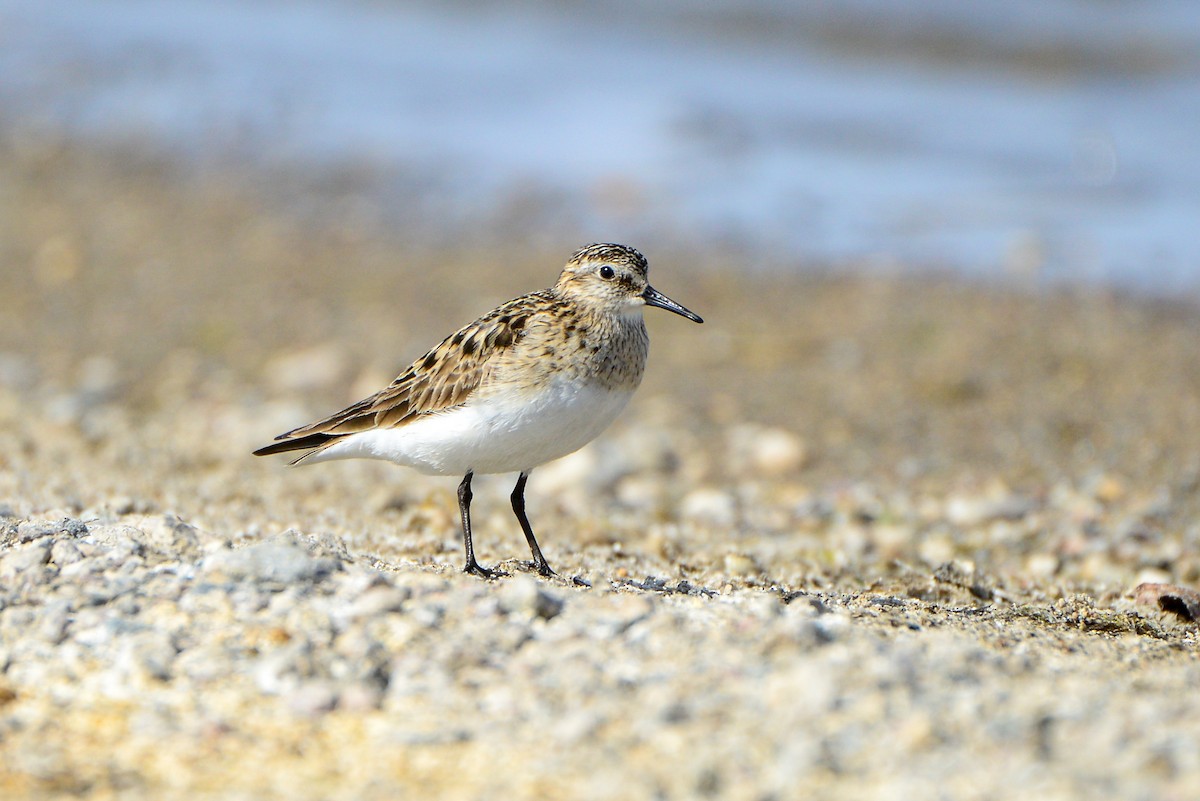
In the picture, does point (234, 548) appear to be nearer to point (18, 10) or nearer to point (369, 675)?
point (369, 675)

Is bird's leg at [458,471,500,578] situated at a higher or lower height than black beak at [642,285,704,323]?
lower

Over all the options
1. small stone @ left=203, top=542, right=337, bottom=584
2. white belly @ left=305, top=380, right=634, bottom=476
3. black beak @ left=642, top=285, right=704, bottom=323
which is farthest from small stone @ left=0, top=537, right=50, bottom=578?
black beak @ left=642, top=285, right=704, bottom=323

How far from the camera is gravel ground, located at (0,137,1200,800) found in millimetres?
3518

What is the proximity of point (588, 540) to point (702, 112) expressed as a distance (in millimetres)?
10164

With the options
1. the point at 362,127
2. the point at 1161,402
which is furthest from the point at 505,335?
the point at 362,127

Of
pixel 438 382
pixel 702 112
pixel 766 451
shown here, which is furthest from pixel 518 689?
pixel 702 112

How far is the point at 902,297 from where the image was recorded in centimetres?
1058

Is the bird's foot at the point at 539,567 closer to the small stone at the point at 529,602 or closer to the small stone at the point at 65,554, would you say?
the small stone at the point at 529,602

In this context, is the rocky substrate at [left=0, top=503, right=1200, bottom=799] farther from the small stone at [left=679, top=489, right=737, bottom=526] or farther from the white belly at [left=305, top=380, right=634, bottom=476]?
the small stone at [left=679, top=489, right=737, bottom=526]

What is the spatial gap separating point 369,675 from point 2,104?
46.7 ft

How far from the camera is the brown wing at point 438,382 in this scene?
17.7 feet

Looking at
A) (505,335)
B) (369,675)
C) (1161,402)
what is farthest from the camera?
(1161,402)

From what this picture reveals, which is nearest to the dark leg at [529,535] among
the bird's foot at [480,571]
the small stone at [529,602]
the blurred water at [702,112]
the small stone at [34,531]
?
the bird's foot at [480,571]

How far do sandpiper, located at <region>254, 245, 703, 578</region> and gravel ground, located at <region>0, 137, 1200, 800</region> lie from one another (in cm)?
46
